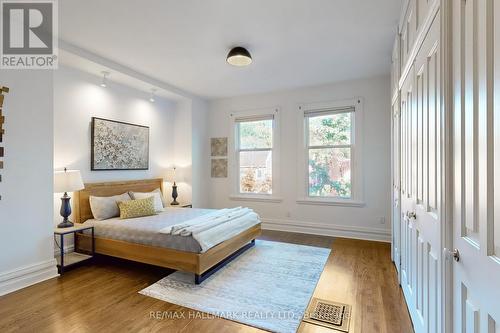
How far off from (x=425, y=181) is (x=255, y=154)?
3815mm

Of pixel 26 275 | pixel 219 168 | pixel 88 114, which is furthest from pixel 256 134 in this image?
pixel 26 275

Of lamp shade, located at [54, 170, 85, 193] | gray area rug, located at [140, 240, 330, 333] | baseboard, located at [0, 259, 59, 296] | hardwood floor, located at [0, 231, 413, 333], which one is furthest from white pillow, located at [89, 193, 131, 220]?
gray area rug, located at [140, 240, 330, 333]

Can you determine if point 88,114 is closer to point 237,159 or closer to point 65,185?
point 65,185

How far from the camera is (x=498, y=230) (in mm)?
805

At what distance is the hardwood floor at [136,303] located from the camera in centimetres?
196

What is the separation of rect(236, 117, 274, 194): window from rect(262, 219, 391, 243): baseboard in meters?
0.68

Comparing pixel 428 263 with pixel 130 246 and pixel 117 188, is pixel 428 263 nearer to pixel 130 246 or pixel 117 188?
pixel 130 246

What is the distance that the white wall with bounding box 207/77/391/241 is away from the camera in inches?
166

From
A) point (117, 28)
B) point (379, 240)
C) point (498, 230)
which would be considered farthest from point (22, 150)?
point (379, 240)

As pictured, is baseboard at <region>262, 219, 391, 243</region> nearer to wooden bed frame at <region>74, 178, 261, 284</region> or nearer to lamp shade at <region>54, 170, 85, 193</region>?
wooden bed frame at <region>74, 178, 261, 284</region>

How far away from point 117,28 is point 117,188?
2.39 meters

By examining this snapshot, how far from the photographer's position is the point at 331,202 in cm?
454

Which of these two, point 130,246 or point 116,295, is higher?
point 130,246

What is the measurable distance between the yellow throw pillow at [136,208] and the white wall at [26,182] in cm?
86
